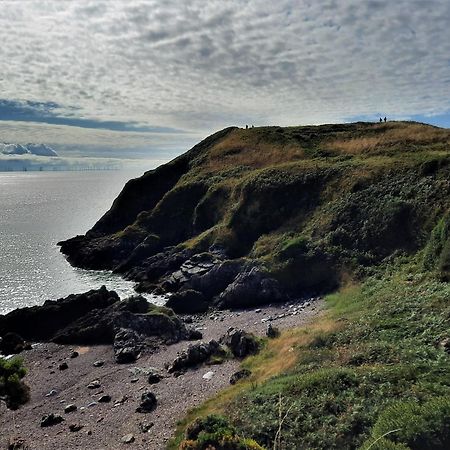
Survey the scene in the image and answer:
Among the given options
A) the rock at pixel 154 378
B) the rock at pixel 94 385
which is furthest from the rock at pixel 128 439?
the rock at pixel 94 385

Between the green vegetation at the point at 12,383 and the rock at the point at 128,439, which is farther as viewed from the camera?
the rock at the point at 128,439

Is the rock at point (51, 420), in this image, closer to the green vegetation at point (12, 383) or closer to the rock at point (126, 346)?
the green vegetation at point (12, 383)

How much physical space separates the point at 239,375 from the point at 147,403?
6.52 meters

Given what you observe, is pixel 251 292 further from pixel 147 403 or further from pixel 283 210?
pixel 147 403

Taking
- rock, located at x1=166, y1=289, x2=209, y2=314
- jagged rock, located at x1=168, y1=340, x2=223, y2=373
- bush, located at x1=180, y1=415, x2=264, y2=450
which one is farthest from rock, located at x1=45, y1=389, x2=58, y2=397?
bush, located at x1=180, y1=415, x2=264, y2=450

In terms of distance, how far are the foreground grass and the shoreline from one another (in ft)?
9.48

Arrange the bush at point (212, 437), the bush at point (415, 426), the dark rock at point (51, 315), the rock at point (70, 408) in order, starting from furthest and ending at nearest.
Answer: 1. the dark rock at point (51, 315)
2. the rock at point (70, 408)
3. the bush at point (212, 437)
4. the bush at point (415, 426)

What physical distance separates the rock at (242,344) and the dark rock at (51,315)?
73.0 feet

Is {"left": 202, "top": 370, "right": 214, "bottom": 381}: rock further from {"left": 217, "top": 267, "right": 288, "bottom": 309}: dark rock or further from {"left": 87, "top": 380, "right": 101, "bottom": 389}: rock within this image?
{"left": 217, "top": 267, "right": 288, "bottom": 309}: dark rock

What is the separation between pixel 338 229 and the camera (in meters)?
52.3

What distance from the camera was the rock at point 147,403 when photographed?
29078 millimetres

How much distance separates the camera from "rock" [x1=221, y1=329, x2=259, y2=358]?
3578 centimetres

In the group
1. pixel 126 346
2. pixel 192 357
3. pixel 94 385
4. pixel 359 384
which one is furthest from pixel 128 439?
pixel 126 346

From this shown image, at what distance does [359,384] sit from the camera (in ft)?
65.3
